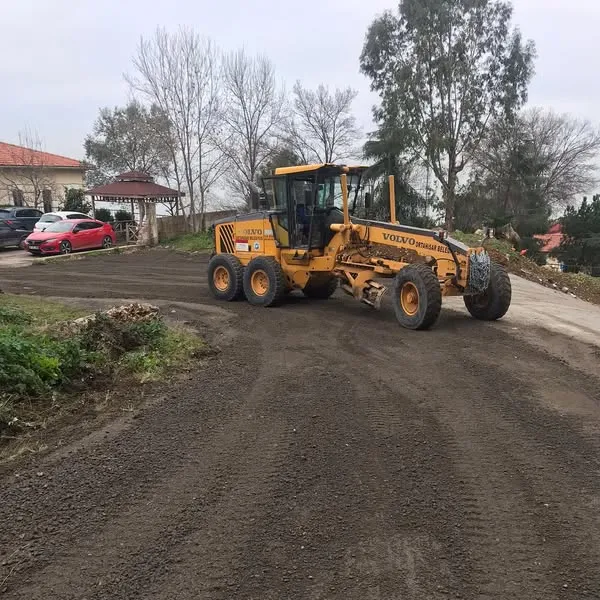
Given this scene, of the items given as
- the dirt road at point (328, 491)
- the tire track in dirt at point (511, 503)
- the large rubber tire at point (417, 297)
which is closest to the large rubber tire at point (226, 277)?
the large rubber tire at point (417, 297)

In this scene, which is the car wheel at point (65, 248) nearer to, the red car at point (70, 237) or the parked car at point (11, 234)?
the red car at point (70, 237)

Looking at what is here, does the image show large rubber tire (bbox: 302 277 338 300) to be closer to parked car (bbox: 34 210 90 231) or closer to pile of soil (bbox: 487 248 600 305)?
pile of soil (bbox: 487 248 600 305)

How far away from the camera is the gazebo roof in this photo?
2827 centimetres

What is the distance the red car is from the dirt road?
18.9m

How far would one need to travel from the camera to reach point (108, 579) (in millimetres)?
2949

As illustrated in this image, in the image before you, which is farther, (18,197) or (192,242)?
(18,197)

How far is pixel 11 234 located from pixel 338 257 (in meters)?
20.6

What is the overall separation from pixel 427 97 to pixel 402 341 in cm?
2780

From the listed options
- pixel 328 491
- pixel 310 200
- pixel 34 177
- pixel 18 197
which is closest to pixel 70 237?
pixel 34 177

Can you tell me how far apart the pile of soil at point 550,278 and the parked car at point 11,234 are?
795 inches

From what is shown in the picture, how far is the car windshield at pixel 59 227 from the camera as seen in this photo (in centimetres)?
2403

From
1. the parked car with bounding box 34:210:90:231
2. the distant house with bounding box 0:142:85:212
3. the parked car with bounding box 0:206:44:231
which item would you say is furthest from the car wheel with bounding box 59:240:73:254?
the distant house with bounding box 0:142:85:212

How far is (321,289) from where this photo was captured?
12.1 m

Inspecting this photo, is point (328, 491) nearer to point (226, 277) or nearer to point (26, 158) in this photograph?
point (226, 277)
